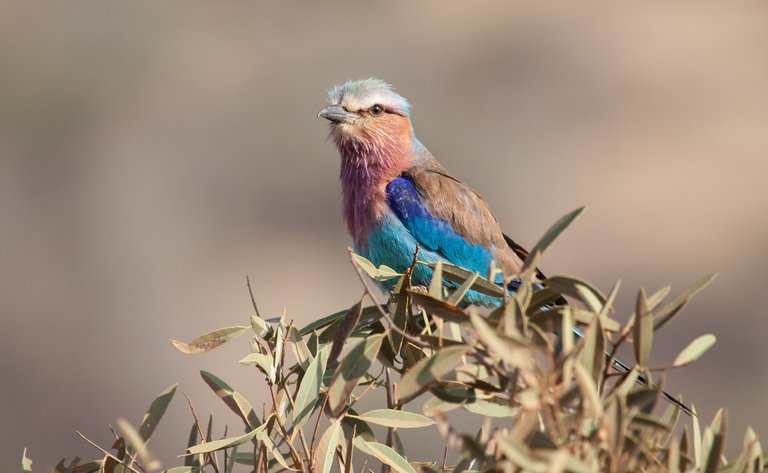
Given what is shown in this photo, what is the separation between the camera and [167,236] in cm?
884

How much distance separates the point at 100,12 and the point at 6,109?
1786mm

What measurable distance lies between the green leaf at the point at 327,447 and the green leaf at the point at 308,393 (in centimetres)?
6

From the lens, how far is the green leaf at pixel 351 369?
1416 millimetres

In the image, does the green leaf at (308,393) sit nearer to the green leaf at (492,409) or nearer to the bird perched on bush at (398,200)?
the green leaf at (492,409)

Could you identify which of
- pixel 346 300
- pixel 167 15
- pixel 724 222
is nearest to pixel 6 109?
pixel 167 15

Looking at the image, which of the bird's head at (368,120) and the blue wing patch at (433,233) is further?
the bird's head at (368,120)

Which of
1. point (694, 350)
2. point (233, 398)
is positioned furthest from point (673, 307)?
point (233, 398)

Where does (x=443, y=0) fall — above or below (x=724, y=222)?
above

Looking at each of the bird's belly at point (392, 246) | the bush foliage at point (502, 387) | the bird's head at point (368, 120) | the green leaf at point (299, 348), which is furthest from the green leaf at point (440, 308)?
the bird's head at point (368, 120)

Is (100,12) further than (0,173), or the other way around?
(100,12)

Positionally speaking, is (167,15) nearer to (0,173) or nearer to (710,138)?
(0,173)

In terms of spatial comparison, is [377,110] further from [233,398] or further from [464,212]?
[233,398]

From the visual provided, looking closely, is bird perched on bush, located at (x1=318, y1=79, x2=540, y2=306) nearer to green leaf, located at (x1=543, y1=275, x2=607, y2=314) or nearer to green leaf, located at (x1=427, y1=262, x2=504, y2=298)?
green leaf, located at (x1=427, y1=262, x2=504, y2=298)

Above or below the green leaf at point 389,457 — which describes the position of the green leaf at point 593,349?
above
